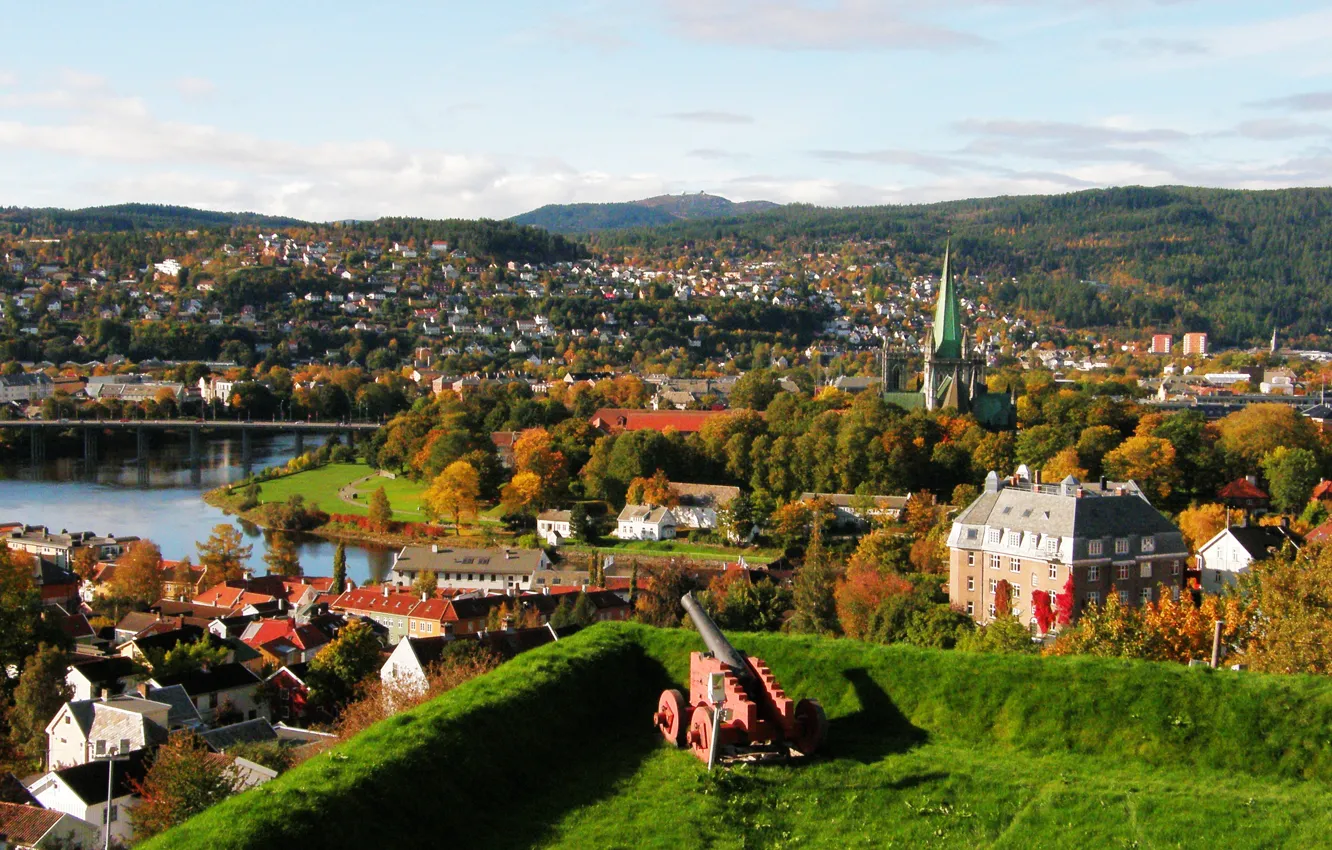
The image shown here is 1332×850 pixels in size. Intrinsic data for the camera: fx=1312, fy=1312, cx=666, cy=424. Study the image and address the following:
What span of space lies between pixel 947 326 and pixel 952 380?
13.7 ft

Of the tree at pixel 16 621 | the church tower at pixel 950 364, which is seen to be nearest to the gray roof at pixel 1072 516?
the tree at pixel 16 621

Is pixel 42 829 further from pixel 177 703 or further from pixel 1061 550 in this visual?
pixel 1061 550

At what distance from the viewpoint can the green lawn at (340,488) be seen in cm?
4097

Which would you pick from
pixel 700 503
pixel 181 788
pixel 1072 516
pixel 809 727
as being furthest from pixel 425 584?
pixel 809 727

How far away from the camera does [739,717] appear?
7.58 m

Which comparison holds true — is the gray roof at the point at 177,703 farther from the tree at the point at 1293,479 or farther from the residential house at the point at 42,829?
the tree at the point at 1293,479

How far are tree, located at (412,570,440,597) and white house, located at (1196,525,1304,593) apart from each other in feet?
49.7

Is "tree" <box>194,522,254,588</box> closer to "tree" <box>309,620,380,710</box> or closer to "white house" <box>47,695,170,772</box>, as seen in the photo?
"tree" <box>309,620,380,710</box>

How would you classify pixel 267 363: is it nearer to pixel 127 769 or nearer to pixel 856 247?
pixel 127 769

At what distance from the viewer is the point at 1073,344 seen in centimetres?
12438

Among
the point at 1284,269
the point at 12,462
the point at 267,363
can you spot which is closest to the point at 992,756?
the point at 12,462

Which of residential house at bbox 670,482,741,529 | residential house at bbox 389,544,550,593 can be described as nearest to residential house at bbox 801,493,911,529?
residential house at bbox 670,482,741,529

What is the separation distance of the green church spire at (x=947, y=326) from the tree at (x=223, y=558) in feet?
83.4

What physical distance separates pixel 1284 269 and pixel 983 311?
3892 cm
